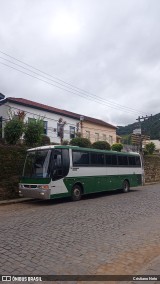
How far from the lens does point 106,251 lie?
6234 millimetres

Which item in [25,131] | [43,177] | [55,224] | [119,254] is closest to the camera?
[119,254]

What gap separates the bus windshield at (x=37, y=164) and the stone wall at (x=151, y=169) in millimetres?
20218

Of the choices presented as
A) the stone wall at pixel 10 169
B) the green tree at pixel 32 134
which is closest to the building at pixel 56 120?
the green tree at pixel 32 134

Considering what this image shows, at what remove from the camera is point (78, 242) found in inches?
272

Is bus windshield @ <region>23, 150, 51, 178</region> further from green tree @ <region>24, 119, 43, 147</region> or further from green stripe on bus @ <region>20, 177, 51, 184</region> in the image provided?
green tree @ <region>24, 119, 43, 147</region>

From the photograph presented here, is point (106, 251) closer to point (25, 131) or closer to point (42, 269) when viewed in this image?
point (42, 269)

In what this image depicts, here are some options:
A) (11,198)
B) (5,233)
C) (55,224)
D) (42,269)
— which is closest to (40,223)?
(55,224)

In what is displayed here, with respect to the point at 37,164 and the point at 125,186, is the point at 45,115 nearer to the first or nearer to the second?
the point at 125,186

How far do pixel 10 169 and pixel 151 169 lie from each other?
21.4 m

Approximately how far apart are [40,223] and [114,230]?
7.92ft

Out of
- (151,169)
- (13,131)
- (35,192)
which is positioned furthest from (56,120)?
(35,192)

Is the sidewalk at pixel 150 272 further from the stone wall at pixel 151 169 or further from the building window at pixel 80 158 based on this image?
the stone wall at pixel 151 169

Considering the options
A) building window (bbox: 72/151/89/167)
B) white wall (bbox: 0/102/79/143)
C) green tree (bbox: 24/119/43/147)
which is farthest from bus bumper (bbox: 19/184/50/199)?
white wall (bbox: 0/102/79/143)

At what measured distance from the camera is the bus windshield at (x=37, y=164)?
13812mm
